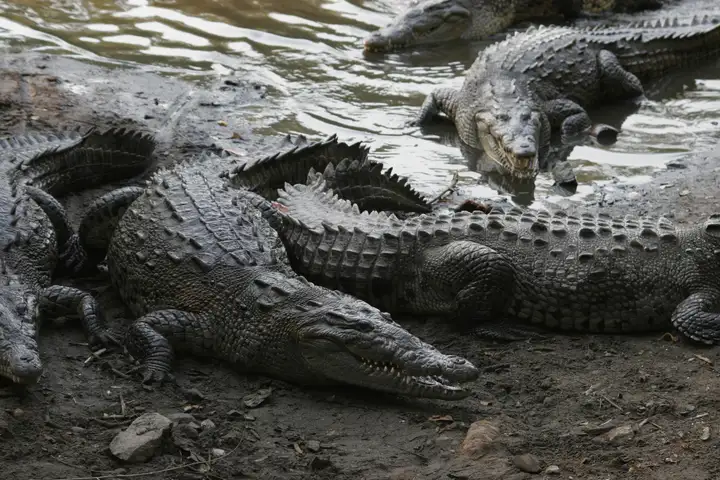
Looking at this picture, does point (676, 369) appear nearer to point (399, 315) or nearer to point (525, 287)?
point (525, 287)

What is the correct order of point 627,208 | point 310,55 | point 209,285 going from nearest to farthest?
point 209,285, point 627,208, point 310,55

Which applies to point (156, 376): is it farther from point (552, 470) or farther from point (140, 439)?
point (552, 470)

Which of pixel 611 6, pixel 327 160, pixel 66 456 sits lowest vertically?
pixel 66 456

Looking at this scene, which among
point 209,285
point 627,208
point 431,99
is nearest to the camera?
point 209,285

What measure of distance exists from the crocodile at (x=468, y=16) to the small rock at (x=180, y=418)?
697 cm

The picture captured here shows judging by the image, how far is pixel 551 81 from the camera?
937 cm

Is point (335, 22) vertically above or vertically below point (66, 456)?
above

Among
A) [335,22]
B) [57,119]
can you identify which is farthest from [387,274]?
[335,22]

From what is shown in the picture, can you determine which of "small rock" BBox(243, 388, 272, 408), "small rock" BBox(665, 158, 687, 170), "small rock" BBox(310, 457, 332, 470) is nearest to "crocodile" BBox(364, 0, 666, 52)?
"small rock" BBox(665, 158, 687, 170)

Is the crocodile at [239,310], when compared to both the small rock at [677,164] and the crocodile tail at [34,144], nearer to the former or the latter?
the crocodile tail at [34,144]

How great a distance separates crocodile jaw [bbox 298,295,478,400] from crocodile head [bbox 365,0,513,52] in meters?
6.52

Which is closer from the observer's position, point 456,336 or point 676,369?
point 676,369

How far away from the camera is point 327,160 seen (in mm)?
7121

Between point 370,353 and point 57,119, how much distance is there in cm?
461
